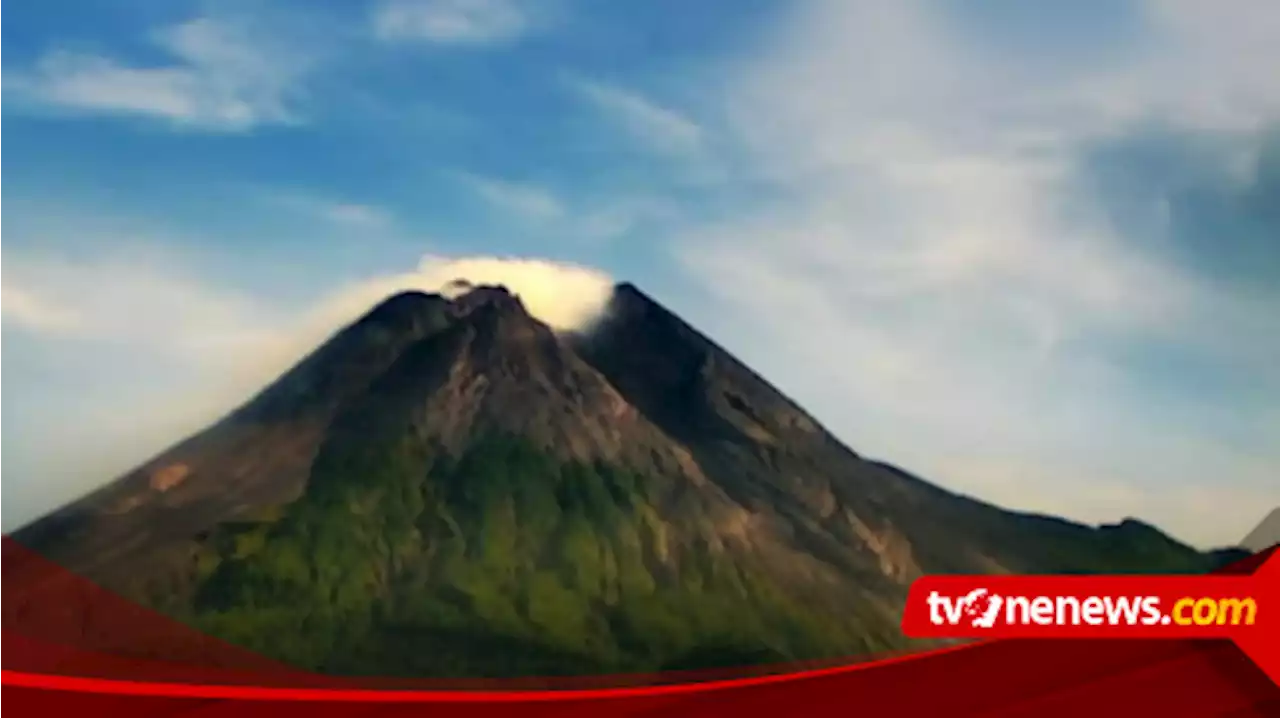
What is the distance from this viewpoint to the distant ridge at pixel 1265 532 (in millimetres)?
18969

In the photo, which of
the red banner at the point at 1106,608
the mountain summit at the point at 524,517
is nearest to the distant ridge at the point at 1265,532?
the red banner at the point at 1106,608

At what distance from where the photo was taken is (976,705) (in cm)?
1399

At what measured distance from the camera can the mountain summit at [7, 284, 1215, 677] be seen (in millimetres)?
42250

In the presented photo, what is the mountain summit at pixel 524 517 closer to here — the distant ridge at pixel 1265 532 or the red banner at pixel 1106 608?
the distant ridge at pixel 1265 532
